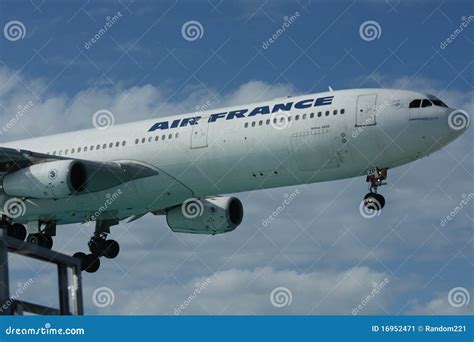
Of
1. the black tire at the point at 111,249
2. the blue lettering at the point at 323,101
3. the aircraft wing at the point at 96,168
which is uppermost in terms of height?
the blue lettering at the point at 323,101

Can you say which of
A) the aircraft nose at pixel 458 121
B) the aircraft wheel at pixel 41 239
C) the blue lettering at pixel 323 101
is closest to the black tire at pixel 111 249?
the aircraft wheel at pixel 41 239


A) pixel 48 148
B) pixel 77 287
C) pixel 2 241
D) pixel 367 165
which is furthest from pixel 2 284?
pixel 48 148

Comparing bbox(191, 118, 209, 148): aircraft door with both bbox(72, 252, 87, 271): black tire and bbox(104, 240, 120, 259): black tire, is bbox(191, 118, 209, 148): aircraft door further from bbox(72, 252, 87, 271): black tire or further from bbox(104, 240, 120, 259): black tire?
bbox(72, 252, 87, 271): black tire

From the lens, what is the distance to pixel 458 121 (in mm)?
32625

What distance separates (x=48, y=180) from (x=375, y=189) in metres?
13.2

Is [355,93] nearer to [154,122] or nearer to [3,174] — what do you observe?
[154,122]

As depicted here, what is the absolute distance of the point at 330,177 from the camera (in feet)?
112

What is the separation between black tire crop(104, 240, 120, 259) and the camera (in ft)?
143
